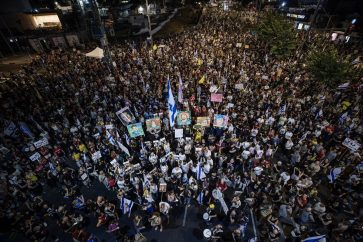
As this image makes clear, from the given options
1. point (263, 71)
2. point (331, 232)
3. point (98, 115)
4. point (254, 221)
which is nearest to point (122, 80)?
point (98, 115)

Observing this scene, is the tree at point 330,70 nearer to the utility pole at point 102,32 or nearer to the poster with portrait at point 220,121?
the poster with portrait at point 220,121

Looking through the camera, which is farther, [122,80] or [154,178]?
[122,80]

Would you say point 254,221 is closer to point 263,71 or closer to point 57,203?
point 57,203

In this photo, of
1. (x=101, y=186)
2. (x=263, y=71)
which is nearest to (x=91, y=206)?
(x=101, y=186)

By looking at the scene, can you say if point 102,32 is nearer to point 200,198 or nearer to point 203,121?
point 203,121

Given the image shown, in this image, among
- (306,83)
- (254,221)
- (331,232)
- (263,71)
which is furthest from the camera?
(263,71)

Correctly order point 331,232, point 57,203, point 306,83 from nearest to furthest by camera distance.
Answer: point 331,232
point 57,203
point 306,83

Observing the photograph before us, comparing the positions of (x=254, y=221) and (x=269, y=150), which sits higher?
(x=269, y=150)
